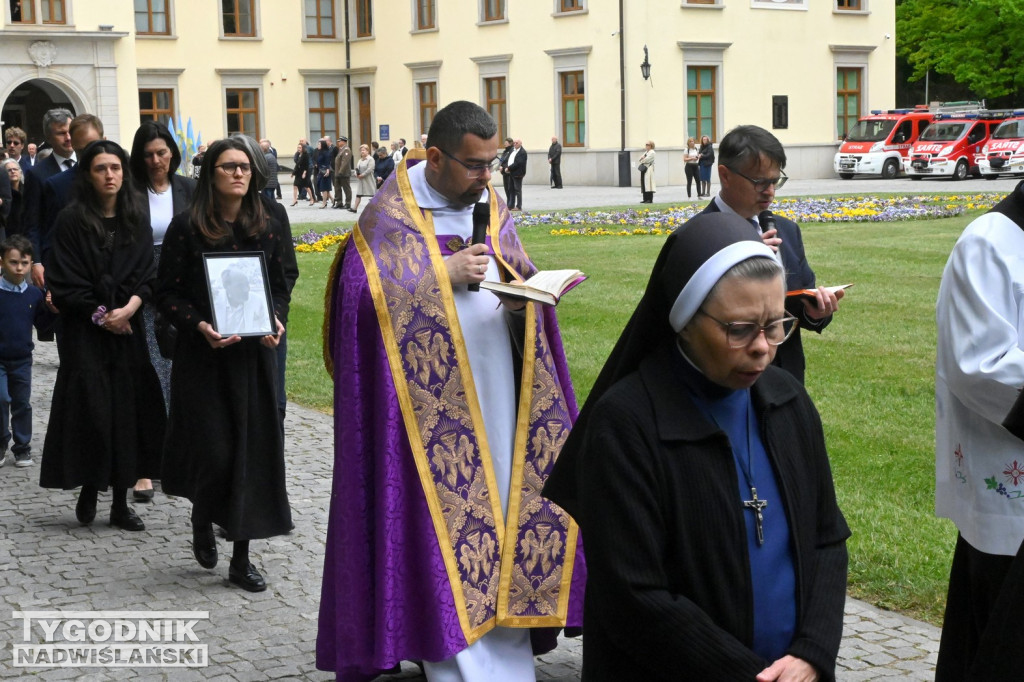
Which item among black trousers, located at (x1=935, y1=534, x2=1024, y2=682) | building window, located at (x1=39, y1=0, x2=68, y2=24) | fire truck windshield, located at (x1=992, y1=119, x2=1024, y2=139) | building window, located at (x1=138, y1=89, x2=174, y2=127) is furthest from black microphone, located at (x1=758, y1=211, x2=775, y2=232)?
building window, located at (x1=138, y1=89, x2=174, y2=127)

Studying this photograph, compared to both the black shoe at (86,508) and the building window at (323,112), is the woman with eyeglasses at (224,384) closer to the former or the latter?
the black shoe at (86,508)

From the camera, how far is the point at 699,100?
40.6 meters

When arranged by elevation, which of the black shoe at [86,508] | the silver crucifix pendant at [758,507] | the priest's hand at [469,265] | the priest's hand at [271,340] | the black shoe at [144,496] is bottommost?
the black shoe at [144,496]

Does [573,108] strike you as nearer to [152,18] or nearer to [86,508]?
[152,18]

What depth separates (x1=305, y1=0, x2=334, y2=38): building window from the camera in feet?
156

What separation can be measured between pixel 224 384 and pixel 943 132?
3565cm

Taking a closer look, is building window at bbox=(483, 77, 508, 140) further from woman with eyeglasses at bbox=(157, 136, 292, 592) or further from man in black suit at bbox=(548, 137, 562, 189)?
woman with eyeglasses at bbox=(157, 136, 292, 592)

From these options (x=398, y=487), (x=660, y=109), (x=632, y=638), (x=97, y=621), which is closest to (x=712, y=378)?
(x=632, y=638)

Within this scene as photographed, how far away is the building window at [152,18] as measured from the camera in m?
44.3

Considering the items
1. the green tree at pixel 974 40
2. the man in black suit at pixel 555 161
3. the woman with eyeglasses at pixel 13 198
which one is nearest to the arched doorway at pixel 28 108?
the man in black suit at pixel 555 161

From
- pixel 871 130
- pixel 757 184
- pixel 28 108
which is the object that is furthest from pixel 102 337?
pixel 28 108

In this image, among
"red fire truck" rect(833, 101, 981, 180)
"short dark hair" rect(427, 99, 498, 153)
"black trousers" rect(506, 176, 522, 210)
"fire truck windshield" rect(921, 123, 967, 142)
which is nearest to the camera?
"short dark hair" rect(427, 99, 498, 153)

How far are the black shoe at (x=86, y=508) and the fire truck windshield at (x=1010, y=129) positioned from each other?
3462 cm

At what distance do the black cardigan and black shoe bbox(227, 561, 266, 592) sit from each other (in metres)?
3.36
